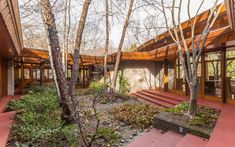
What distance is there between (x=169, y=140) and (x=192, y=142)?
68 cm

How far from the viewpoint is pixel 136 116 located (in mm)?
6750

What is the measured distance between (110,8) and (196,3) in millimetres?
5022

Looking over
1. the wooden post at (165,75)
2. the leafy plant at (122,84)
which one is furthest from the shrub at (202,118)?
the leafy plant at (122,84)

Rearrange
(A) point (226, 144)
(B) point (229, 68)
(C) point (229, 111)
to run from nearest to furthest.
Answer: (A) point (226, 144) < (C) point (229, 111) < (B) point (229, 68)

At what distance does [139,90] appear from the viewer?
1392cm

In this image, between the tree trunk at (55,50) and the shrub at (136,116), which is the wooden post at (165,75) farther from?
the tree trunk at (55,50)

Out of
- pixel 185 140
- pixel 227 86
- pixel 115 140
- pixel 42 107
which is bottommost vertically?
pixel 115 140

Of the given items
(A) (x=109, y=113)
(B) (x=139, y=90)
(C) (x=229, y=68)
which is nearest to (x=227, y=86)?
(C) (x=229, y=68)

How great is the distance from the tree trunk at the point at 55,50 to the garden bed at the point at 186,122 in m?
2.92

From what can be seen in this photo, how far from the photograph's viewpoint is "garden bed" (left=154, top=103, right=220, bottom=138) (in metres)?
4.35

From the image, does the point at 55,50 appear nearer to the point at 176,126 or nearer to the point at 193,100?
the point at 176,126

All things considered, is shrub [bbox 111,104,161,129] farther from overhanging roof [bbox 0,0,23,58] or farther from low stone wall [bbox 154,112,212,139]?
overhanging roof [bbox 0,0,23,58]

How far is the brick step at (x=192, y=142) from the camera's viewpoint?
3.82 m

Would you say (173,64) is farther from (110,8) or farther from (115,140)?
(115,140)
